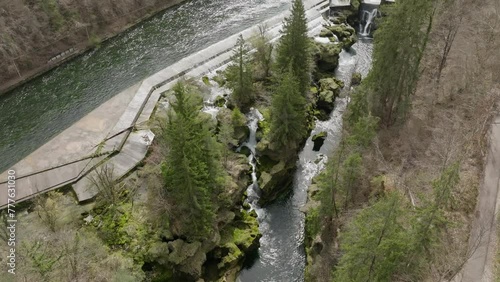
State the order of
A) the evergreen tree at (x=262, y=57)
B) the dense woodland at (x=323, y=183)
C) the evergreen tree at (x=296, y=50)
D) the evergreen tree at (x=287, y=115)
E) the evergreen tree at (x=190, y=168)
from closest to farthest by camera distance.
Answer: the dense woodland at (x=323, y=183) → the evergreen tree at (x=190, y=168) → the evergreen tree at (x=287, y=115) → the evergreen tree at (x=296, y=50) → the evergreen tree at (x=262, y=57)

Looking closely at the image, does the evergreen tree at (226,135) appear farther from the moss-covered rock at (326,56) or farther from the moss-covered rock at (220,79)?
the moss-covered rock at (326,56)

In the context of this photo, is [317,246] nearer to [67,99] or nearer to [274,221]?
[274,221]

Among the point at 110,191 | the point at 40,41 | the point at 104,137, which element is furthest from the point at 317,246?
the point at 40,41

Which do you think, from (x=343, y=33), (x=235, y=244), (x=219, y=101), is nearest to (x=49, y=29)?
(x=219, y=101)

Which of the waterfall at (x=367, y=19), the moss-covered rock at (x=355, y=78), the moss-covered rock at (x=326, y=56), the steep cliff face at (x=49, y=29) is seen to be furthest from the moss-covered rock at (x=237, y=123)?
the waterfall at (x=367, y=19)

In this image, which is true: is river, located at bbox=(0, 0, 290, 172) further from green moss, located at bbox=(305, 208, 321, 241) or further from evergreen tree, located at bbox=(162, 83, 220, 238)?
green moss, located at bbox=(305, 208, 321, 241)

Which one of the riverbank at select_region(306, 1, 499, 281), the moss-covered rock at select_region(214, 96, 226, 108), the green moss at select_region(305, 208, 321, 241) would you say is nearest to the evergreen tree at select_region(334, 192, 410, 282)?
the riverbank at select_region(306, 1, 499, 281)

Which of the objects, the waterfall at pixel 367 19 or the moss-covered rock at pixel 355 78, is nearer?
the moss-covered rock at pixel 355 78
